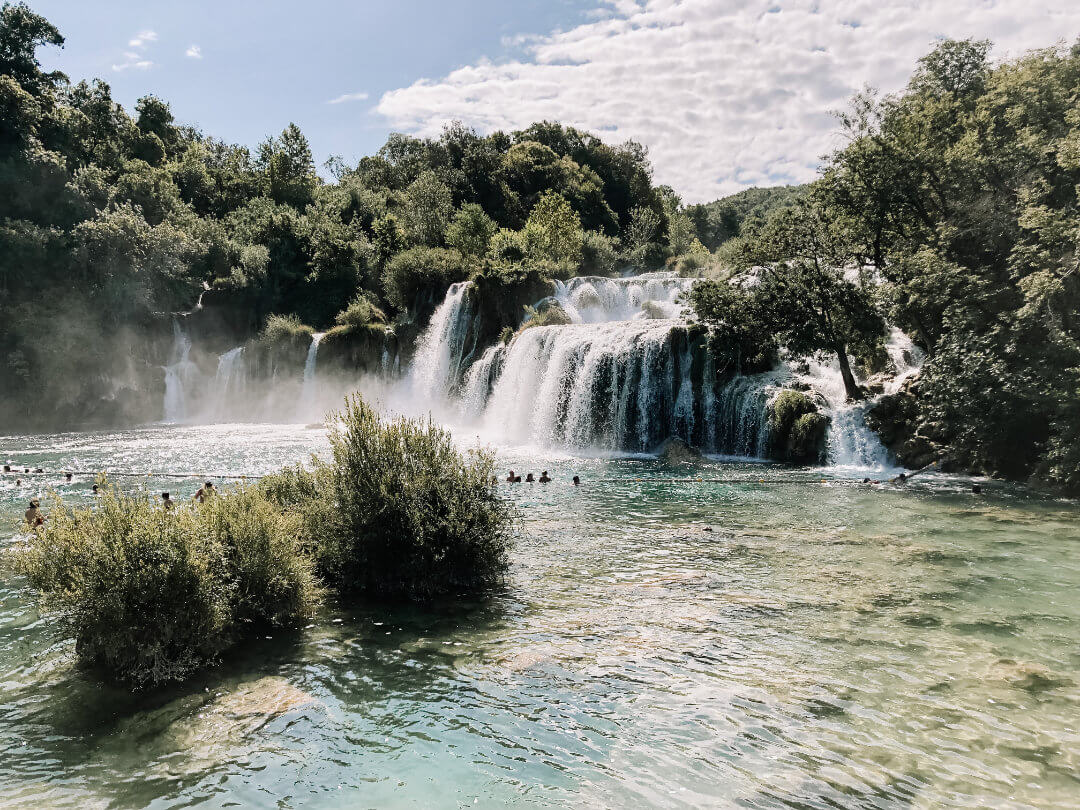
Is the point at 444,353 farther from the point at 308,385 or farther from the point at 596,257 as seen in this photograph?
the point at 596,257

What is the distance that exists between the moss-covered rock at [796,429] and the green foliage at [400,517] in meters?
16.7

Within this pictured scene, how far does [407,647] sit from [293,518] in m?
2.81

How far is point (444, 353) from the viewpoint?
40344 mm

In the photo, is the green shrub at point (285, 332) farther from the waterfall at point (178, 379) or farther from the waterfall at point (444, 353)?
the waterfall at point (444, 353)

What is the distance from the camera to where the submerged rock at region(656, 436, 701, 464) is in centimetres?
2528

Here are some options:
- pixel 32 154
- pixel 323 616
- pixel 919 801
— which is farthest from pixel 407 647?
pixel 32 154

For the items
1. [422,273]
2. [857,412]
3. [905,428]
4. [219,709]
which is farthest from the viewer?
[422,273]

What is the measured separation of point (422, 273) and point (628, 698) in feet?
136

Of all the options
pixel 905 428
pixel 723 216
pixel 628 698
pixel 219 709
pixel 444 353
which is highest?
pixel 723 216

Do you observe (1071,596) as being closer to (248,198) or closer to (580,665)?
(580,665)

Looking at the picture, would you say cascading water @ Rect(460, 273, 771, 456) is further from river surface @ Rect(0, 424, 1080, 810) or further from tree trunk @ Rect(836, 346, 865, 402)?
river surface @ Rect(0, 424, 1080, 810)

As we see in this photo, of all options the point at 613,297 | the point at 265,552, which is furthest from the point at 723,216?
the point at 265,552

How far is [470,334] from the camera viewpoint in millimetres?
39969

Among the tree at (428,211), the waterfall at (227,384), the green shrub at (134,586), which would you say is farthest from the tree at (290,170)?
the green shrub at (134,586)
